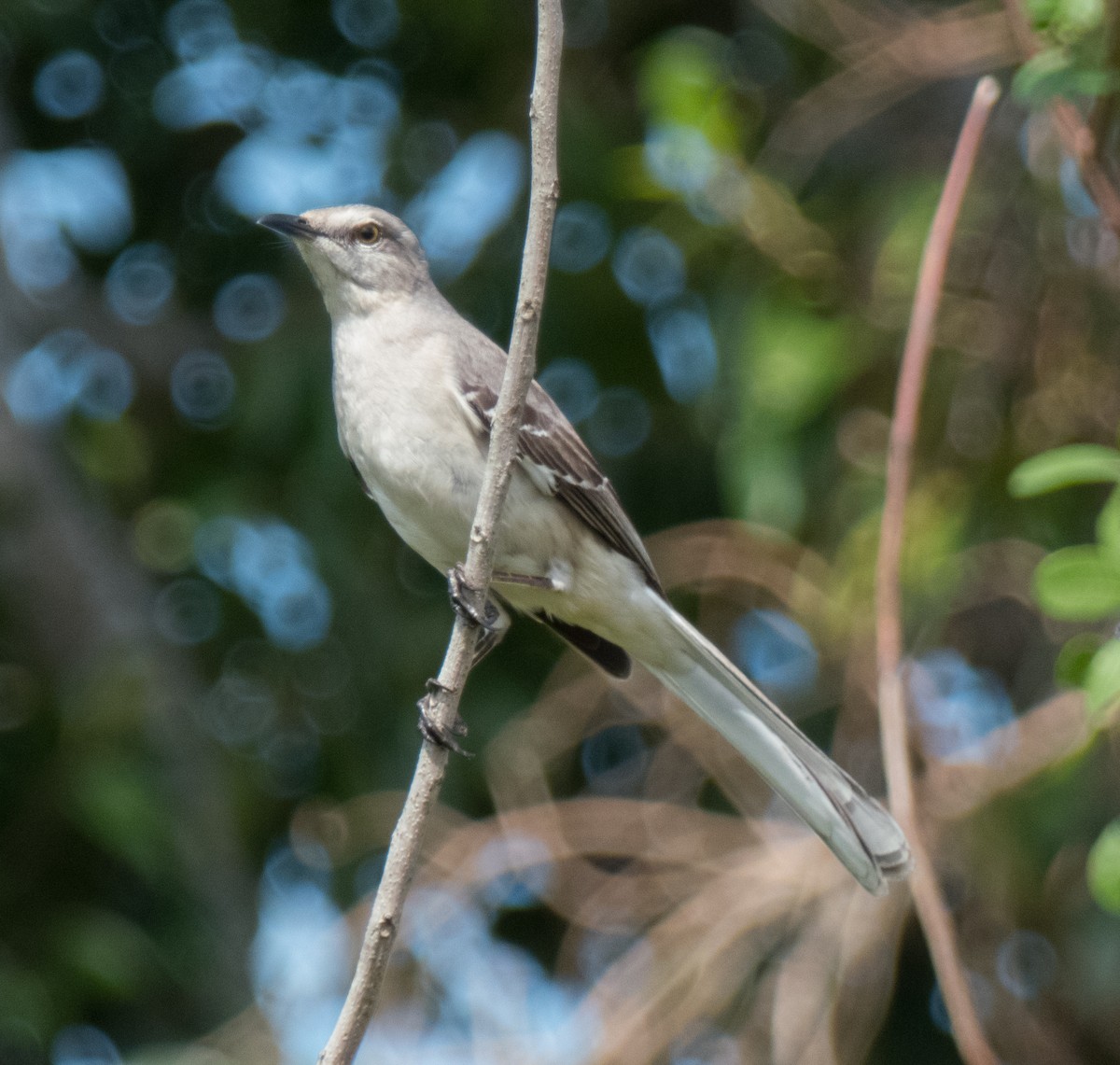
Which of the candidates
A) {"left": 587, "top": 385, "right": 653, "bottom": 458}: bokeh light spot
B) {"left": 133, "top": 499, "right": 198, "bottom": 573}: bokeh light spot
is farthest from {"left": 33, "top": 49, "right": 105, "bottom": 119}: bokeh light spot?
{"left": 587, "top": 385, "right": 653, "bottom": 458}: bokeh light spot

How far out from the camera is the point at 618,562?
12.8ft

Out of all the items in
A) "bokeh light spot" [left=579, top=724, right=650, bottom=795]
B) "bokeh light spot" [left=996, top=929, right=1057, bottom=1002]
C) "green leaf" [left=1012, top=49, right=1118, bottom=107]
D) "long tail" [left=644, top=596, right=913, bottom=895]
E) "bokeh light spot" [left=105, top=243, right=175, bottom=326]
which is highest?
"green leaf" [left=1012, top=49, right=1118, bottom=107]

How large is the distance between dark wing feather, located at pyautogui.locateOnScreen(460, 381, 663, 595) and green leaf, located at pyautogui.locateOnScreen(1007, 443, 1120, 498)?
3.87ft

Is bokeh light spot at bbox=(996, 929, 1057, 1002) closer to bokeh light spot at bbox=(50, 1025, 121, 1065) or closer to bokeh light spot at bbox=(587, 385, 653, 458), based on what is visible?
bokeh light spot at bbox=(587, 385, 653, 458)

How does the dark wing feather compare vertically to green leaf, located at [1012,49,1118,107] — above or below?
below

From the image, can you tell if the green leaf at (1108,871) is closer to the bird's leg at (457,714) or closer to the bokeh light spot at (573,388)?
the bird's leg at (457,714)

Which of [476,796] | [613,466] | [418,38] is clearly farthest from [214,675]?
[418,38]

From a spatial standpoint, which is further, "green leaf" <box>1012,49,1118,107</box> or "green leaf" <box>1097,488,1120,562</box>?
"green leaf" <box>1012,49,1118,107</box>

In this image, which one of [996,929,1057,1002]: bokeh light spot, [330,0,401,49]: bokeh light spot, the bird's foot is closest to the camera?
the bird's foot

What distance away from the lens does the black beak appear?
153 inches

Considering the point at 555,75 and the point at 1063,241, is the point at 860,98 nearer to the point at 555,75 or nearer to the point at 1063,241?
the point at 1063,241

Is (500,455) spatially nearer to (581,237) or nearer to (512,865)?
(512,865)

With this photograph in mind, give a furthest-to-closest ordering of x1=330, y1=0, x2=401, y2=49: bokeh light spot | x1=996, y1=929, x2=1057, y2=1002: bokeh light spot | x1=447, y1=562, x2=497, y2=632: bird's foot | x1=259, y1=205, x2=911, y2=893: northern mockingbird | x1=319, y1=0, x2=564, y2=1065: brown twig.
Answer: x1=330, y1=0, x2=401, y2=49: bokeh light spot → x1=996, y1=929, x2=1057, y2=1002: bokeh light spot → x1=259, y1=205, x2=911, y2=893: northern mockingbird → x1=447, y1=562, x2=497, y2=632: bird's foot → x1=319, y1=0, x2=564, y2=1065: brown twig

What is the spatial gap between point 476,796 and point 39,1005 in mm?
1651
